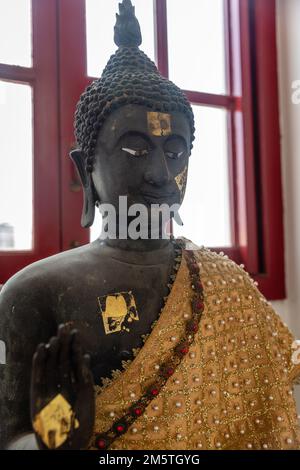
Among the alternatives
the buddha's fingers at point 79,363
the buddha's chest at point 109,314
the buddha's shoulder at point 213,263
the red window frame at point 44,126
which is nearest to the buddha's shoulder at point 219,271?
the buddha's shoulder at point 213,263

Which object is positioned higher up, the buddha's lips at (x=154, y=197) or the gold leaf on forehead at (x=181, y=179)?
the gold leaf on forehead at (x=181, y=179)

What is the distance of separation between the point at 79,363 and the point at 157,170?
1.32 feet

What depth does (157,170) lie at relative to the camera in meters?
0.97

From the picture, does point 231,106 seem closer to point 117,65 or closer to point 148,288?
point 117,65

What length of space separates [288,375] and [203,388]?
0.25 metres

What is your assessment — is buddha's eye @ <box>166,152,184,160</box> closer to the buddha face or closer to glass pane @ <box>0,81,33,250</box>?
the buddha face

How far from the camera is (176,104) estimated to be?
1.03m

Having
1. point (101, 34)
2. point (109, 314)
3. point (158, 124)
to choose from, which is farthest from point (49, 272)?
point (101, 34)

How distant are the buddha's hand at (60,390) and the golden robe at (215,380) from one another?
0.60 feet

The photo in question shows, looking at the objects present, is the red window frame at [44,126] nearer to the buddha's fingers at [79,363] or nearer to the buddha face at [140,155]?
the buddha face at [140,155]

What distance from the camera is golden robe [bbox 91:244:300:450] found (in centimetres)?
92

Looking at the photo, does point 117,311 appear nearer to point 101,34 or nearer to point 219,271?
point 219,271

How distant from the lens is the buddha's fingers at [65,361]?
0.71m

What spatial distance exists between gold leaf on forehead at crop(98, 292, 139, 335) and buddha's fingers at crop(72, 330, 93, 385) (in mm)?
217
